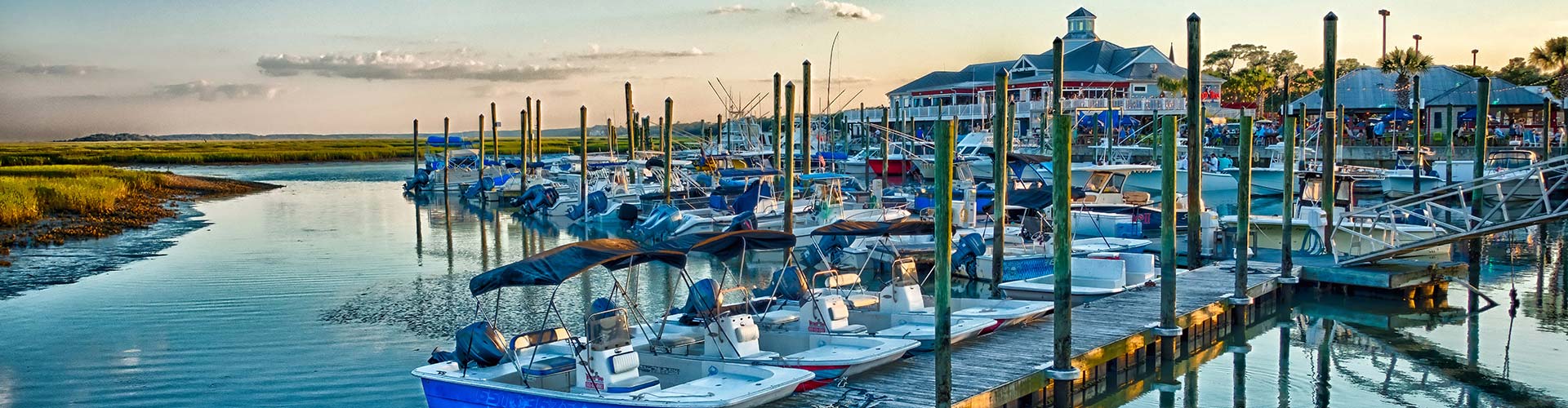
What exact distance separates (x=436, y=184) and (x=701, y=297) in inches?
2102

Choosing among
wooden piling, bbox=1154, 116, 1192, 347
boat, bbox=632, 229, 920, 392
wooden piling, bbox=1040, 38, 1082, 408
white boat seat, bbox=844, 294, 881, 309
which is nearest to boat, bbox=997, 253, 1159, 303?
wooden piling, bbox=1154, 116, 1192, 347

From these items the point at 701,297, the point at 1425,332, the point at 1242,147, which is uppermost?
the point at 1242,147

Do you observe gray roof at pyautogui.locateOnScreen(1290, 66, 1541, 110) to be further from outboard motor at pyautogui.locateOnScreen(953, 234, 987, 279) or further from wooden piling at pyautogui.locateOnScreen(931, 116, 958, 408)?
wooden piling at pyautogui.locateOnScreen(931, 116, 958, 408)

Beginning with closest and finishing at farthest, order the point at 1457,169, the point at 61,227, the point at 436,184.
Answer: the point at 61,227, the point at 1457,169, the point at 436,184

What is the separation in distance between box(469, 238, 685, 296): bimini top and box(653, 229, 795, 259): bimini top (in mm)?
1115

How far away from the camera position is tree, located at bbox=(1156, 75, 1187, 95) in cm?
7847

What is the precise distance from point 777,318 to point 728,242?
4.44ft

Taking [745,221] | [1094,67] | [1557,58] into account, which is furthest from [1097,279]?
[1094,67]

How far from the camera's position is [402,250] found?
3725 centimetres

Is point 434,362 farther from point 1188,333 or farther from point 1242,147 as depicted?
point 1242,147

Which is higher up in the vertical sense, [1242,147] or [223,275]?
[1242,147]

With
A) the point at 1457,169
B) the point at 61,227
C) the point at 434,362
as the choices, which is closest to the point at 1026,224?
the point at 434,362

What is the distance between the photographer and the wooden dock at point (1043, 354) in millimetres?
14609

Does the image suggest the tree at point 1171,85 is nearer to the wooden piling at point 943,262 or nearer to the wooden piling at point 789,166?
the wooden piling at point 789,166
